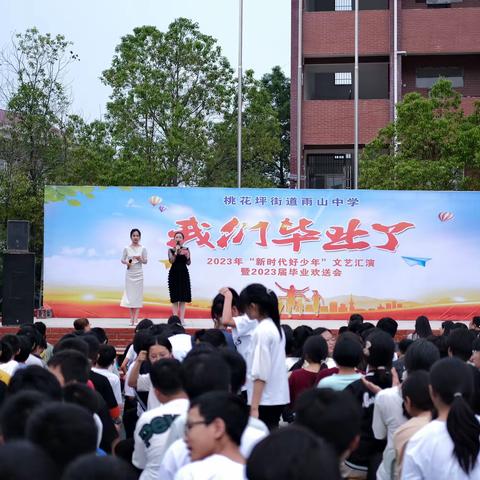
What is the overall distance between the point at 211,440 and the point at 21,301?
34.6ft

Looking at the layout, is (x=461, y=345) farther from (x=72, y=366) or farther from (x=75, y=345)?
(x=72, y=366)

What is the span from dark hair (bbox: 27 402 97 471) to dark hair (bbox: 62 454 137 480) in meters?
0.34

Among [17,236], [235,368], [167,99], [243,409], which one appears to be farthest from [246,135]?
[243,409]

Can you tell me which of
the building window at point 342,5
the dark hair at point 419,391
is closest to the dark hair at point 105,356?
the dark hair at point 419,391

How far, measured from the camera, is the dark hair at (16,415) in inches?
121

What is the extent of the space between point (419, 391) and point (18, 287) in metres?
9.73

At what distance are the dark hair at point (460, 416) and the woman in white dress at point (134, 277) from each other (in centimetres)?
1001

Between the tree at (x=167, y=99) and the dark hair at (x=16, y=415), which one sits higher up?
the tree at (x=167, y=99)

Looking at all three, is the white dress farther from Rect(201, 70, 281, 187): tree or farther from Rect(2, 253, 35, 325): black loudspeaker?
Rect(201, 70, 281, 187): tree

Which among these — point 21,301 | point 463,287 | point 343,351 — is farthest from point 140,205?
point 343,351

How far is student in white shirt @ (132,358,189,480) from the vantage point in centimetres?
414

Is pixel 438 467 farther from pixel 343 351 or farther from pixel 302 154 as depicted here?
pixel 302 154

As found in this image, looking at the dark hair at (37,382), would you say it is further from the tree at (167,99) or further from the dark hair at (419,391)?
the tree at (167,99)

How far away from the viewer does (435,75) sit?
88.1ft
